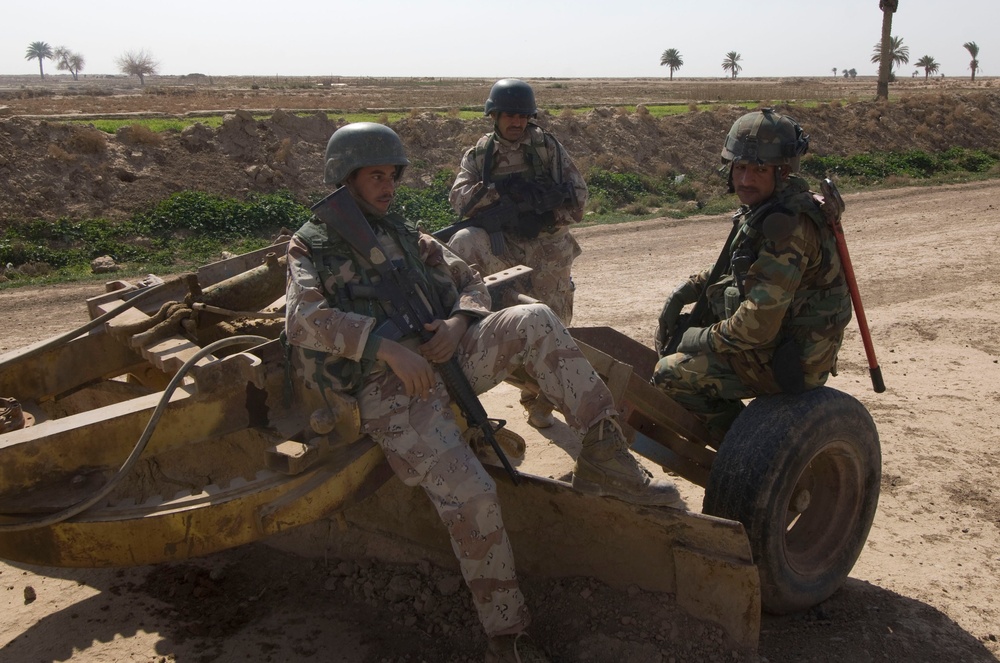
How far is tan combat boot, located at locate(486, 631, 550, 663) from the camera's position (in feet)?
11.3

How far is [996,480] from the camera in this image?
5496 millimetres

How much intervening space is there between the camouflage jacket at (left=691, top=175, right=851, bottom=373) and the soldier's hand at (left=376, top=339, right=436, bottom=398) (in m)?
1.47

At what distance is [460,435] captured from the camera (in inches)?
147

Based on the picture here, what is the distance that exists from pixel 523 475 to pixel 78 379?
2304 mm

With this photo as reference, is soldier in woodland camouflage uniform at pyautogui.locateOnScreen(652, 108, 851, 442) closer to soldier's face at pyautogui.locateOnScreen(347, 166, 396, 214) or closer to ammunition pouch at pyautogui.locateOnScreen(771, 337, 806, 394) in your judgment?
ammunition pouch at pyautogui.locateOnScreen(771, 337, 806, 394)

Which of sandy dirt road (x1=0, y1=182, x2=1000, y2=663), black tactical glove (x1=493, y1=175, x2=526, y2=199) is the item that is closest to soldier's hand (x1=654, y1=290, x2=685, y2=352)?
sandy dirt road (x1=0, y1=182, x2=1000, y2=663)

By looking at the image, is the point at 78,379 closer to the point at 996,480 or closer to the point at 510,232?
the point at 510,232

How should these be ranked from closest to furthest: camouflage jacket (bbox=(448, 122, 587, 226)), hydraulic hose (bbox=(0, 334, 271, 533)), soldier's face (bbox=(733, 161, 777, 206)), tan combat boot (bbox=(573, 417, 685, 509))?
hydraulic hose (bbox=(0, 334, 271, 533)), tan combat boot (bbox=(573, 417, 685, 509)), soldier's face (bbox=(733, 161, 777, 206)), camouflage jacket (bbox=(448, 122, 587, 226))

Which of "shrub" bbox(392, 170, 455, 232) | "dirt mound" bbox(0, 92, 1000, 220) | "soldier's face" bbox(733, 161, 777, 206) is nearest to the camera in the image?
"soldier's face" bbox(733, 161, 777, 206)

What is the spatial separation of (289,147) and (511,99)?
1260 centimetres

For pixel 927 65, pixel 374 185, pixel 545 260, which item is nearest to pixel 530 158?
pixel 545 260

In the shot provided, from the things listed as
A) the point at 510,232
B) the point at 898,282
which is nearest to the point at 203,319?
the point at 510,232

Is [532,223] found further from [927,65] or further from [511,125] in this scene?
[927,65]

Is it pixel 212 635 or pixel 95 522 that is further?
pixel 212 635
